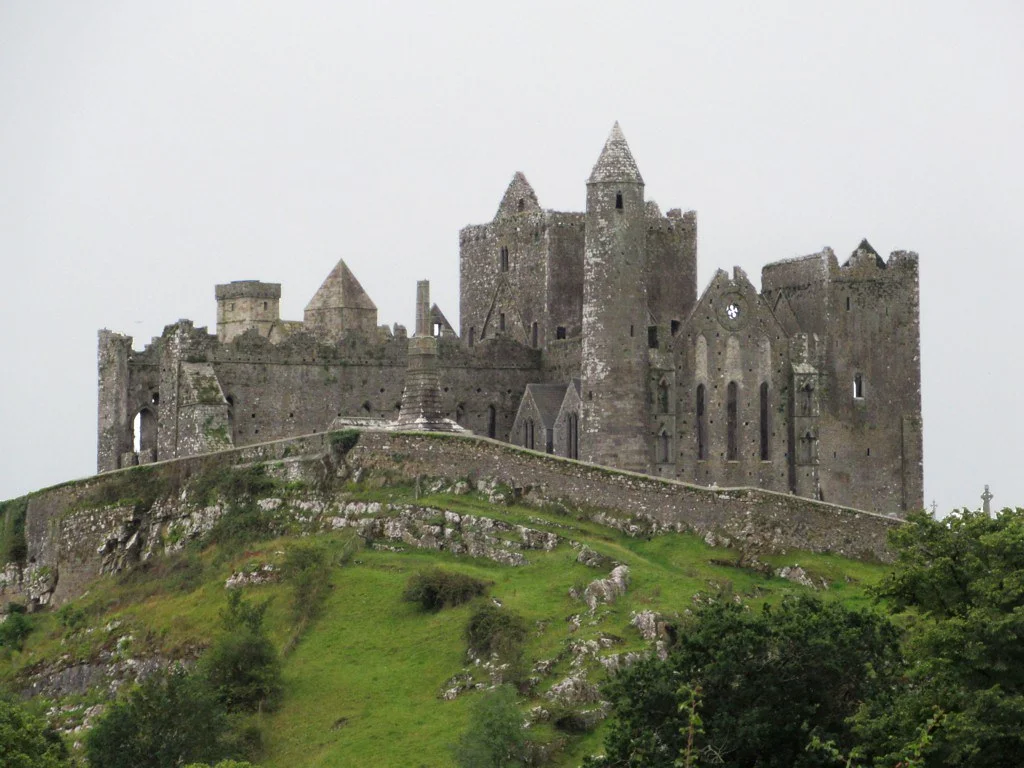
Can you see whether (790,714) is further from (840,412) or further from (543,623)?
(840,412)

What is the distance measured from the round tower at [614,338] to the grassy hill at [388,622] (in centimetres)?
998

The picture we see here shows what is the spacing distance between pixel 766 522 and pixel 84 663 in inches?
818

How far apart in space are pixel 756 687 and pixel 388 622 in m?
17.1

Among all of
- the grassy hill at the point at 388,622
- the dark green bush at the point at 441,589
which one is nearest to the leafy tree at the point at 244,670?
the grassy hill at the point at 388,622

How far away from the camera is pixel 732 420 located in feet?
302

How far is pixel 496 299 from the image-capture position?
9988 cm

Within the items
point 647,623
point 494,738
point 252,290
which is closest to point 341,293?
point 252,290

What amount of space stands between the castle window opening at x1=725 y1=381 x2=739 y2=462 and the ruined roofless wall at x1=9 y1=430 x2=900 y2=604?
14.1 meters

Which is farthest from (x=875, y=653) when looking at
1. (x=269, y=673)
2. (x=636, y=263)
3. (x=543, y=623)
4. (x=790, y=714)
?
(x=636, y=263)

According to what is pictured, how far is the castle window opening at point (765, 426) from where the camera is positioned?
92.2 m

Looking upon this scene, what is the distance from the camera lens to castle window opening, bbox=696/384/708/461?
91125 millimetres

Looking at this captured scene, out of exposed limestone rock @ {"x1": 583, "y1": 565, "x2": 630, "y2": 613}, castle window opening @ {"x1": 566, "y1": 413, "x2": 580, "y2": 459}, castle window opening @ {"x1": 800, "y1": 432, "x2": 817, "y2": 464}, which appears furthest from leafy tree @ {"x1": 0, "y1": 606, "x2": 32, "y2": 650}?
castle window opening @ {"x1": 800, "y1": 432, "x2": 817, "y2": 464}

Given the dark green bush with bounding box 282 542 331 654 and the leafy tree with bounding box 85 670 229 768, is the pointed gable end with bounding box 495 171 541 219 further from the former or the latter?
the leafy tree with bounding box 85 670 229 768

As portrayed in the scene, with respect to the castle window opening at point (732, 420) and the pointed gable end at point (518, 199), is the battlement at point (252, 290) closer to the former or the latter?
the pointed gable end at point (518, 199)
